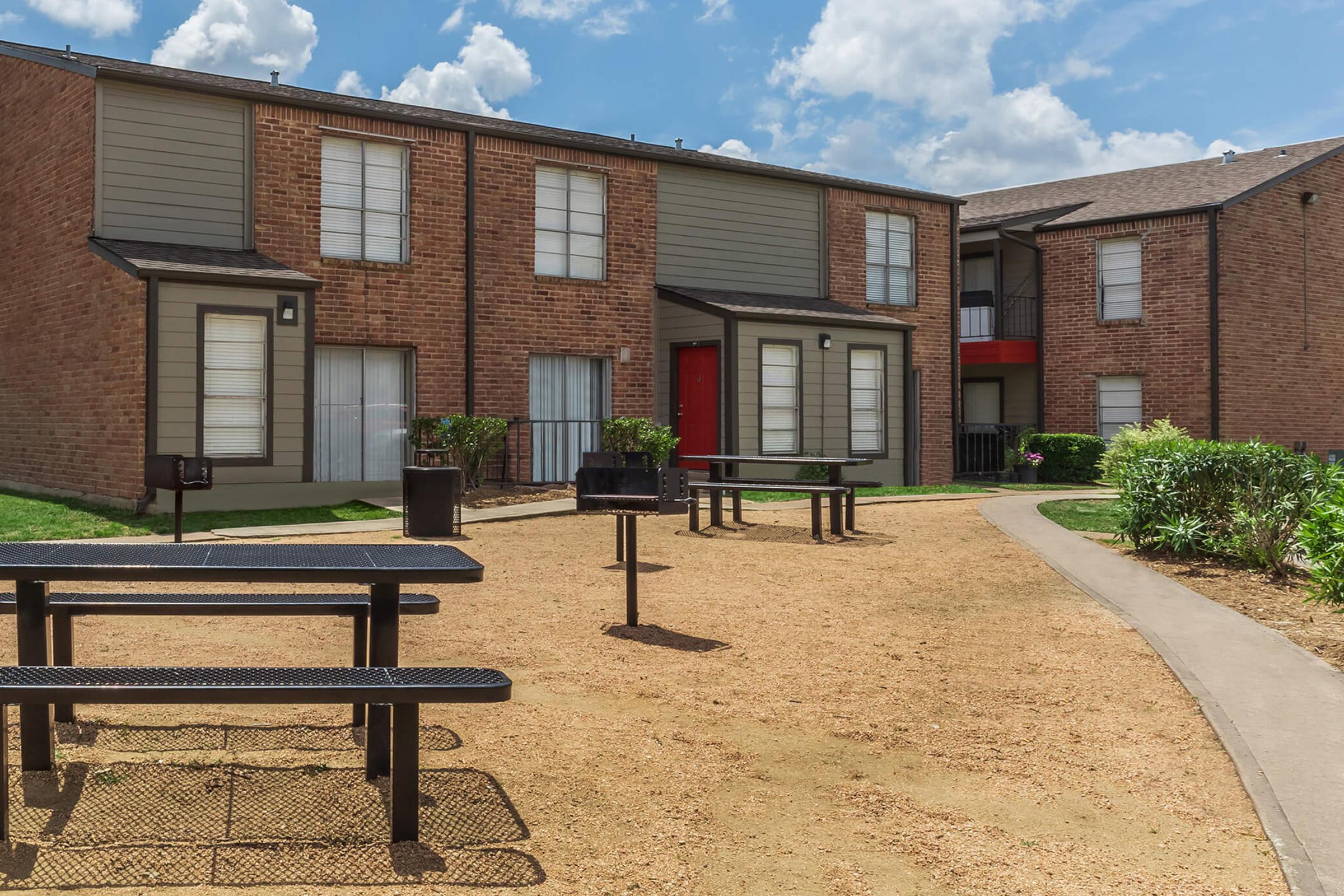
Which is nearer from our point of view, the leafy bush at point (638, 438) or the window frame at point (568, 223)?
the leafy bush at point (638, 438)

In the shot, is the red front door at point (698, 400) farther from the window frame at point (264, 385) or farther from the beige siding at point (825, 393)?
the window frame at point (264, 385)

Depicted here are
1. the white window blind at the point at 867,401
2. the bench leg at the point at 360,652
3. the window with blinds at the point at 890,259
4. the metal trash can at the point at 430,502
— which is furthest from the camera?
the window with blinds at the point at 890,259

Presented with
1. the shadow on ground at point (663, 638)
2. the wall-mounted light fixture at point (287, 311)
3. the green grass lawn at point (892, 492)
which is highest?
the wall-mounted light fixture at point (287, 311)

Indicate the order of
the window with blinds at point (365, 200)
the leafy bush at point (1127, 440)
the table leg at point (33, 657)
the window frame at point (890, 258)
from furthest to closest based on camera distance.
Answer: the window frame at point (890, 258) → the leafy bush at point (1127, 440) → the window with blinds at point (365, 200) → the table leg at point (33, 657)

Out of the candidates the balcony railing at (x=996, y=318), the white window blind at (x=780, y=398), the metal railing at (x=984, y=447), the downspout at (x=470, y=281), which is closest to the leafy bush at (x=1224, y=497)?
the white window blind at (x=780, y=398)

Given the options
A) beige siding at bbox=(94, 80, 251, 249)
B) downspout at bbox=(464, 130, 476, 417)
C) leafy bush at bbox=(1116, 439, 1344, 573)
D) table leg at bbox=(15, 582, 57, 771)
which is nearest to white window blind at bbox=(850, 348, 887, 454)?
downspout at bbox=(464, 130, 476, 417)

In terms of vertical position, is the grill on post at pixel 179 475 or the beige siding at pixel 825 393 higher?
the beige siding at pixel 825 393

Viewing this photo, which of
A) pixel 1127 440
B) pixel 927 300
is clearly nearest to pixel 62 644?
pixel 1127 440

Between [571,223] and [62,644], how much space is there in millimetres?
14514

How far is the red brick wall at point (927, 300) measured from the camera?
2253cm

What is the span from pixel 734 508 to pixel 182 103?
29.3ft

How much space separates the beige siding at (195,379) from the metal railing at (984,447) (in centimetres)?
1494

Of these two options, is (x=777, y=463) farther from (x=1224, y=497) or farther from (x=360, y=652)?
(x=360, y=652)

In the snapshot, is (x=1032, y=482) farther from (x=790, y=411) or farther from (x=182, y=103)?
(x=182, y=103)
